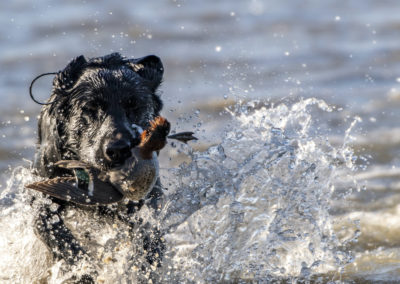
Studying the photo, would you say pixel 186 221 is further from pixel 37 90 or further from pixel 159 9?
pixel 159 9

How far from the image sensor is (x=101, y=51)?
905 cm

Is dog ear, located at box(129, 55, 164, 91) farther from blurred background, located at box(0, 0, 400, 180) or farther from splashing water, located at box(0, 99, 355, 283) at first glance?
blurred background, located at box(0, 0, 400, 180)

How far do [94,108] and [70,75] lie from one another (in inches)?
14.2

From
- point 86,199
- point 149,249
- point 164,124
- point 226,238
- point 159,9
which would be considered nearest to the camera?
point 164,124

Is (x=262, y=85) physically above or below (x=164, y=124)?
below

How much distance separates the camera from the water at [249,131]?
446 cm

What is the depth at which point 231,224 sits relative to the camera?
455 centimetres

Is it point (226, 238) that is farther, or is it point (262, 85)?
point (262, 85)

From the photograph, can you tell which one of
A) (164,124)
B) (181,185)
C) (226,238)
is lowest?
(226,238)

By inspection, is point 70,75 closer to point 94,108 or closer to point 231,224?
point 94,108

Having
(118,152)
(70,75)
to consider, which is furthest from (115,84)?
(118,152)

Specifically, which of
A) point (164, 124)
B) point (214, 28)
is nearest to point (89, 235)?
point (164, 124)

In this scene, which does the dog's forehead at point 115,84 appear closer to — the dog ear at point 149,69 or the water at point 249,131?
the dog ear at point 149,69

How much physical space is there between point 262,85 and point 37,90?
8.32 feet
